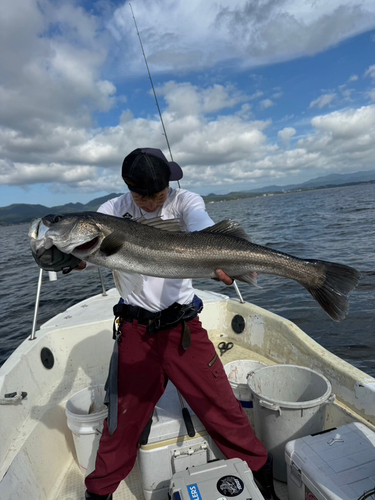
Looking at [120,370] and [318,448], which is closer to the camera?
[318,448]

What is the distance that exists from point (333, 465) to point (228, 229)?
2519 millimetres

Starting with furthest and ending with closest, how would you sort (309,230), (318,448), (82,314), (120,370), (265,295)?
1. (309,230)
2. (265,295)
3. (82,314)
4. (120,370)
5. (318,448)

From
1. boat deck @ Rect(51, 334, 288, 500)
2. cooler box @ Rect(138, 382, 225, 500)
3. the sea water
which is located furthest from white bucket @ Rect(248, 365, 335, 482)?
the sea water

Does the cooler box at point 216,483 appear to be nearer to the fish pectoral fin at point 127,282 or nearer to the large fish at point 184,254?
the large fish at point 184,254

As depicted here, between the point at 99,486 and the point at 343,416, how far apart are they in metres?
3.06

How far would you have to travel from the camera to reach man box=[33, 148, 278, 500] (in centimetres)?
350

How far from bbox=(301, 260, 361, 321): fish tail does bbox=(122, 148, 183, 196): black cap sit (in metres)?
1.88

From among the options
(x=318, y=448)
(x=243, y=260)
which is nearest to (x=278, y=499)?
(x=318, y=448)

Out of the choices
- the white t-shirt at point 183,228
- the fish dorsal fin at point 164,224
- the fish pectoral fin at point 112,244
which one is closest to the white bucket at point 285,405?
the white t-shirt at point 183,228

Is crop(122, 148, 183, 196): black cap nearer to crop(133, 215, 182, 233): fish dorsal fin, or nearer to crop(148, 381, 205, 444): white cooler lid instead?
crop(133, 215, 182, 233): fish dorsal fin

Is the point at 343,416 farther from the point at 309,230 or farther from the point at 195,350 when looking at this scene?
the point at 309,230

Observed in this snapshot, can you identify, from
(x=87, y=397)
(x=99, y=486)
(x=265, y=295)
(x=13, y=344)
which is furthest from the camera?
(x=265, y=295)

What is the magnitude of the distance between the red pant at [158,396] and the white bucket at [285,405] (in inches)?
13.7

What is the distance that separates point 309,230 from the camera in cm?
3070
